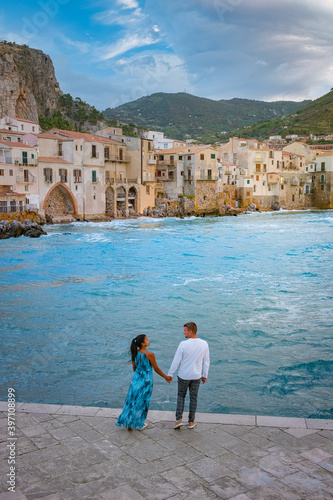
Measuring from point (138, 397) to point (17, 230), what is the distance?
35.9m

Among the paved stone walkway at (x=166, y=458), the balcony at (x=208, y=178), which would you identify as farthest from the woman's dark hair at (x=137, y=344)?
the balcony at (x=208, y=178)

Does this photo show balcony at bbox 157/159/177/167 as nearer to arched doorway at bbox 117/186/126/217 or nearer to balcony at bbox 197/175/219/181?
balcony at bbox 197/175/219/181

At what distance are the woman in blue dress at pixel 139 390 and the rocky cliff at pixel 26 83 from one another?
2878 inches

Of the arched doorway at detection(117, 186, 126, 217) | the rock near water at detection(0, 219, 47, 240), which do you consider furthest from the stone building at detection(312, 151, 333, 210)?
the rock near water at detection(0, 219, 47, 240)

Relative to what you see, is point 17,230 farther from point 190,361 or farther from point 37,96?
point 37,96

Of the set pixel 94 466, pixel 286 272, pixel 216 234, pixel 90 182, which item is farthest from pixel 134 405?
pixel 90 182

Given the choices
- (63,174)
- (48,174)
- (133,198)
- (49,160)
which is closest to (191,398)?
(48,174)

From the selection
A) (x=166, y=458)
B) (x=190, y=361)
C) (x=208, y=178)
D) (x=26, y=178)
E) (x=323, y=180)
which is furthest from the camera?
(x=323, y=180)

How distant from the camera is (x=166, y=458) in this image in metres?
5.00

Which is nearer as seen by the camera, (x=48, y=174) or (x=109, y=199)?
(x=48, y=174)

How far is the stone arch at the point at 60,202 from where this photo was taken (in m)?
50.0

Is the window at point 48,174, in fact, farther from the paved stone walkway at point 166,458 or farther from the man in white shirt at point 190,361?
the man in white shirt at point 190,361

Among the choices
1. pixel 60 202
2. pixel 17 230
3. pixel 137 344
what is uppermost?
pixel 60 202

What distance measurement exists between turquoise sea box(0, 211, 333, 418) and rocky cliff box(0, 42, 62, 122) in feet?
172
